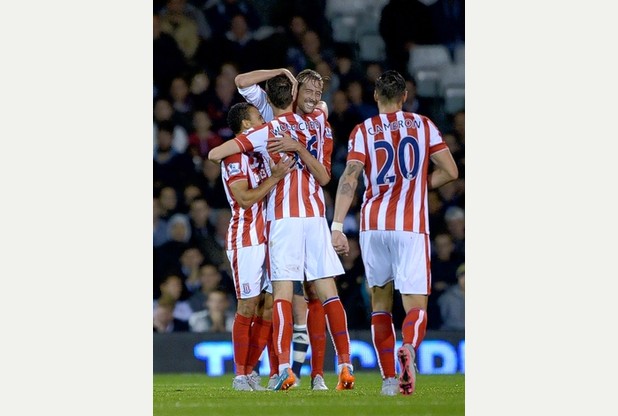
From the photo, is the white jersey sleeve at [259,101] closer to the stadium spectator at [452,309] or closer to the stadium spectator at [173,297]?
the stadium spectator at [173,297]

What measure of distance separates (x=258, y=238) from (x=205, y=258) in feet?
4.55

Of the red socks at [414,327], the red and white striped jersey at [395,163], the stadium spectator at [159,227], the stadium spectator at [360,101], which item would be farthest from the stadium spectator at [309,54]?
the red socks at [414,327]

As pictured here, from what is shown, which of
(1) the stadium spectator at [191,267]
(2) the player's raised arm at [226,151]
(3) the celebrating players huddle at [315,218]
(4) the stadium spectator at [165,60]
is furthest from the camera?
(1) the stadium spectator at [191,267]

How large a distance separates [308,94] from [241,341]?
160 centimetres

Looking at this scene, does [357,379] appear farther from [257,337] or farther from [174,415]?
[174,415]

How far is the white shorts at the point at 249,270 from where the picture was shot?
6773 mm

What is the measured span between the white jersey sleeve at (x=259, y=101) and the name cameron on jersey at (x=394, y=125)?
3.34 feet

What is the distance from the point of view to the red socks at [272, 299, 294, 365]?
6277mm

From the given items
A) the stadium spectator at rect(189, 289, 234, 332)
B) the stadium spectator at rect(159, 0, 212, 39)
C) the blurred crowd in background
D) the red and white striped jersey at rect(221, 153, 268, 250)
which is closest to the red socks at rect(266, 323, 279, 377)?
the red and white striped jersey at rect(221, 153, 268, 250)

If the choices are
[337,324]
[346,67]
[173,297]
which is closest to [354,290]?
[173,297]

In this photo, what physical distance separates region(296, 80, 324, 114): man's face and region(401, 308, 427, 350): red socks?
4.86 ft

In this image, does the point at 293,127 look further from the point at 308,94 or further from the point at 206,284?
the point at 206,284

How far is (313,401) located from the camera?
19.2 feet
